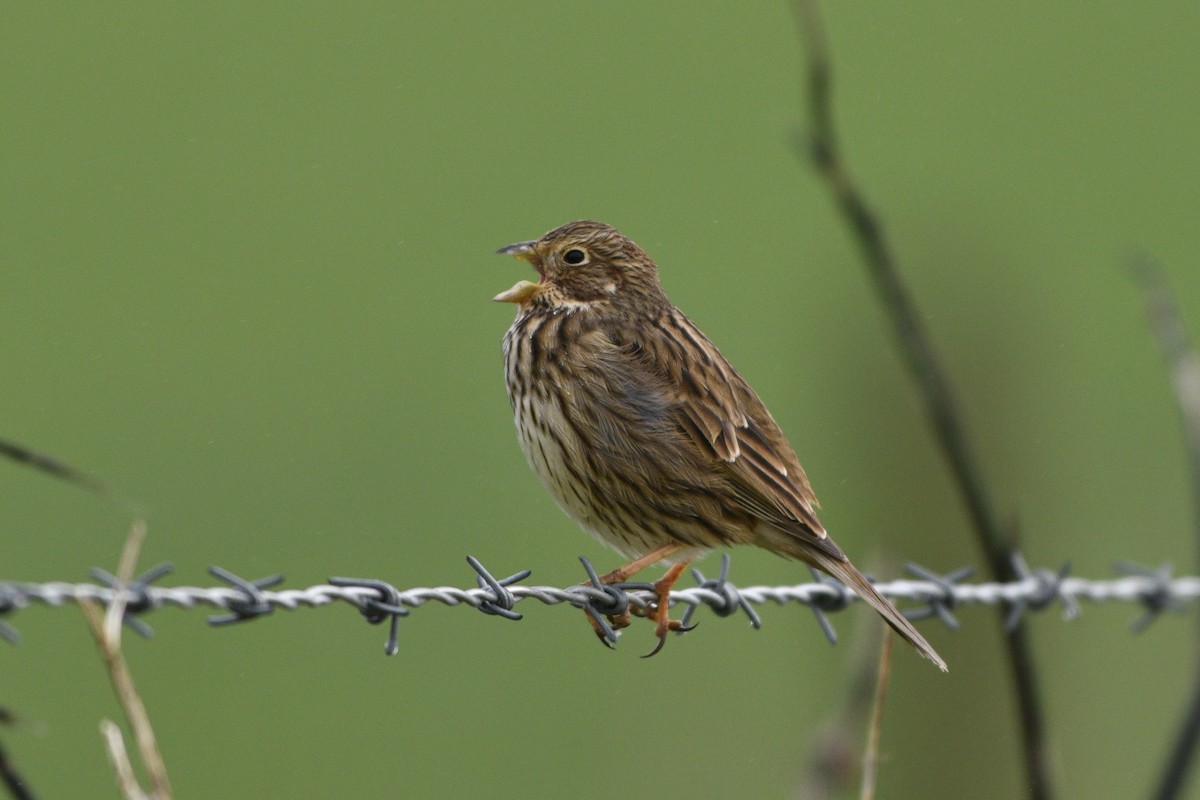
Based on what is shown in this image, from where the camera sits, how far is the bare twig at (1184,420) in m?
4.23

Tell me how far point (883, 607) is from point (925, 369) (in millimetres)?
920

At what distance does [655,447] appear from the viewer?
5438mm

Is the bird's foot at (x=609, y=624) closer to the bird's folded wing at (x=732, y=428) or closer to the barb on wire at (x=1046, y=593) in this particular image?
the bird's folded wing at (x=732, y=428)

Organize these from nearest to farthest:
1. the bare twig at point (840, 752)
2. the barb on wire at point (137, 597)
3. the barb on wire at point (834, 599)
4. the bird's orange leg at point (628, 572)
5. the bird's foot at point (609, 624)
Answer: the barb on wire at point (137, 597), the bare twig at point (840, 752), the bird's foot at point (609, 624), the bird's orange leg at point (628, 572), the barb on wire at point (834, 599)

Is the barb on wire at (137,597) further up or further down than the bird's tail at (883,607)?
further up

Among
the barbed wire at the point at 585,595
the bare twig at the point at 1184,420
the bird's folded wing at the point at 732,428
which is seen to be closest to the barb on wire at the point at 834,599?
the barbed wire at the point at 585,595

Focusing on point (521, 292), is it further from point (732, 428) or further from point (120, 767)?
point (120, 767)

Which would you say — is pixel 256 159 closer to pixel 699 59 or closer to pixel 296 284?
pixel 296 284

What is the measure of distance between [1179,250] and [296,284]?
6909 millimetres

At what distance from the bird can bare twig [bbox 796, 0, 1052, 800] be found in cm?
83

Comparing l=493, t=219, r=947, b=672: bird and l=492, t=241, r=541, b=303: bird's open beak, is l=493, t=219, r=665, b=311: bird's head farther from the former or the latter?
l=493, t=219, r=947, b=672: bird

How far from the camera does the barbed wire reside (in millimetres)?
3307

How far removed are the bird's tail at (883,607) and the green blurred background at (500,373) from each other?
2.10m

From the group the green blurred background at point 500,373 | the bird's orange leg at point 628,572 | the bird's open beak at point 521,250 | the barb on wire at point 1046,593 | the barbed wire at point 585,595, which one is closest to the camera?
the barbed wire at point 585,595
